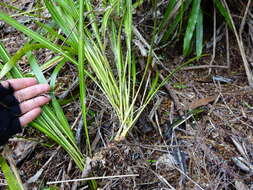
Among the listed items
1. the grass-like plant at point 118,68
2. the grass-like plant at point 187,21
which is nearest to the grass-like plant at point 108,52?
the grass-like plant at point 118,68

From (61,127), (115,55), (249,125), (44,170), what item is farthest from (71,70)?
(249,125)

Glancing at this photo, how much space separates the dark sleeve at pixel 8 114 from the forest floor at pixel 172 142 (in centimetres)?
11

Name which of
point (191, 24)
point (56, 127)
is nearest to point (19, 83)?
point (56, 127)

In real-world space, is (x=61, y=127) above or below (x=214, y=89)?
above

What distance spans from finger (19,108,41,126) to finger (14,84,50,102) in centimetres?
8

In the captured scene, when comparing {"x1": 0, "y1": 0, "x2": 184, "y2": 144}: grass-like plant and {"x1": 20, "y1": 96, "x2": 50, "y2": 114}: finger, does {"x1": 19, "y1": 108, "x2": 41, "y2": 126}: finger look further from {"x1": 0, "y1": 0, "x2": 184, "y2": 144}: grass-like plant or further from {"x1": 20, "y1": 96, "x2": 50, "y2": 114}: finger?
{"x1": 0, "y1": 0, "x2": 184, "y2": 144}: grass-like plant

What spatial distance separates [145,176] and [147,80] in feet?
1.48

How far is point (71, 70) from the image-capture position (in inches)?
52.2

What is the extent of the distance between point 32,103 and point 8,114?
98 millimetres

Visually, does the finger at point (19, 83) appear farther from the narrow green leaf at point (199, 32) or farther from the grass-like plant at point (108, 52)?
the narrow green leaf at point (199, 32)

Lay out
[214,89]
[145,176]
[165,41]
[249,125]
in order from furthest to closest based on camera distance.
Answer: [165,41] → [214,89] → [249,125] → [145,176]

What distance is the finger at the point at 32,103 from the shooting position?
1043mm

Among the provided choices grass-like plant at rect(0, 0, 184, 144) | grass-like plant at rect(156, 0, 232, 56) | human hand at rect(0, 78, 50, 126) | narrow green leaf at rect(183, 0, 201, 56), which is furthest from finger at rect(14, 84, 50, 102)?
narrow green leaf at rect(183, 0, 201, 56)

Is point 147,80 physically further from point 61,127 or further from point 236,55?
point 236,55
